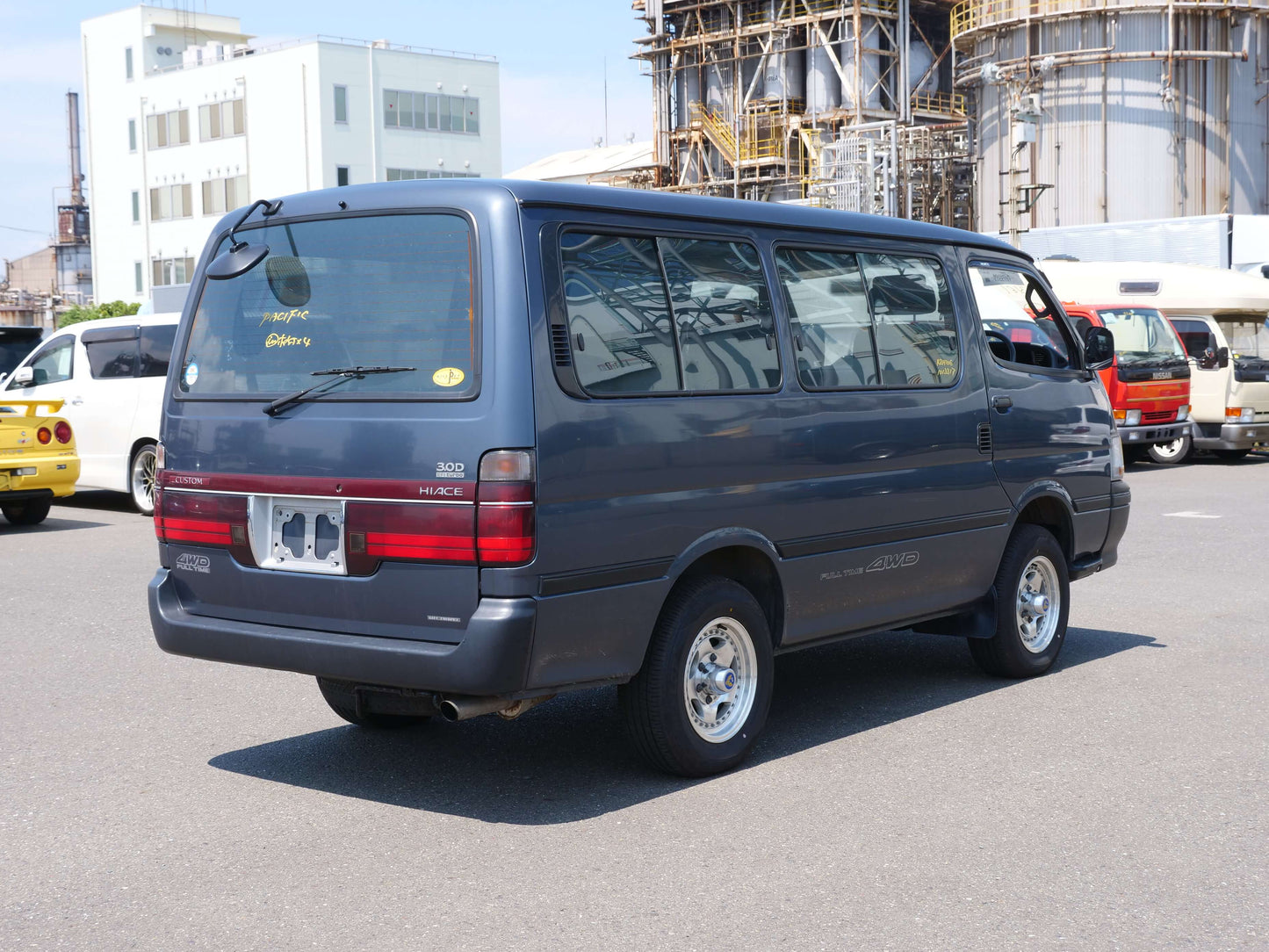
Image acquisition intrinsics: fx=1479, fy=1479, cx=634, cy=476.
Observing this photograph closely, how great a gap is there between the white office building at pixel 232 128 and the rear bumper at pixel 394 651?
178ft

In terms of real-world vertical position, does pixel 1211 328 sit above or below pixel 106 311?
below

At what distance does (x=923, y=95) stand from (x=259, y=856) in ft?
188

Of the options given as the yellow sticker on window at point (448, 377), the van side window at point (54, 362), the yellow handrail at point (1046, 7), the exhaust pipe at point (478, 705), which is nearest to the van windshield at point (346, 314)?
the yellow sticker on window at point (448, 377)

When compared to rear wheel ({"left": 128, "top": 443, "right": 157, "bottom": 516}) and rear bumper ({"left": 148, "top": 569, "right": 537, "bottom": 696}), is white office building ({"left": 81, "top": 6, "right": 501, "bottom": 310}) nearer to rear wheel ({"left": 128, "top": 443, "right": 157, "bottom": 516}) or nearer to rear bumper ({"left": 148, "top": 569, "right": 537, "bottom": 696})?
rear wheel ({"left": 128, "top": 443, "right": 157, "bottom": 516})

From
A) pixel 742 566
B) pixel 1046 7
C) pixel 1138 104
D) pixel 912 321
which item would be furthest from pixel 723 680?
pixel 1046 7

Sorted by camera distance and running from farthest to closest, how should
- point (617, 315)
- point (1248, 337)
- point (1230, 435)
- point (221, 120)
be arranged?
point (221, 120), point (1248, 337), point (1230, 435), point (617, 315)

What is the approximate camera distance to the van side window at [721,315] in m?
5.57

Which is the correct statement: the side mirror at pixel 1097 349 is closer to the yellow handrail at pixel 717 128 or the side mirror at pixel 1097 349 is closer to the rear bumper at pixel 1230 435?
the rear bumper at pixel 1230 435

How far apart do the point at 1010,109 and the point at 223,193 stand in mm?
36955

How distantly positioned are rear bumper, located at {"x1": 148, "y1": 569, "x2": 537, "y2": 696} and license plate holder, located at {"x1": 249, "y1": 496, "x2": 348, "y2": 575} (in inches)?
9.3

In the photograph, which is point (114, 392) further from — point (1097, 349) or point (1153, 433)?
point (1153, 433)

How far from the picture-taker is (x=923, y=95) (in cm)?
5812

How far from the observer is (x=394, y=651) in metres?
4.98

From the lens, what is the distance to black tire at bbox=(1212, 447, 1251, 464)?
22.9m
